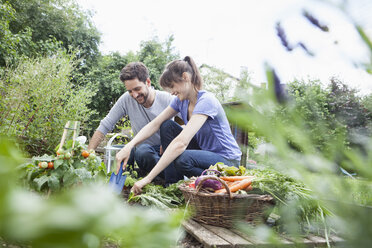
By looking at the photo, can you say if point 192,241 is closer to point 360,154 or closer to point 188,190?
point 188,190

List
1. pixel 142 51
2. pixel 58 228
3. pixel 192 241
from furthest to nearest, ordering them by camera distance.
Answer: pixel 142 51, pixel 192 241, pixel 58 228

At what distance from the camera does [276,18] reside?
0.31m

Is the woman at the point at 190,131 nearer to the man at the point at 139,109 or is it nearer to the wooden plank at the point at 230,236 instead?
the man at the point at 139,109

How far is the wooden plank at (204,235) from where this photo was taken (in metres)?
1.43

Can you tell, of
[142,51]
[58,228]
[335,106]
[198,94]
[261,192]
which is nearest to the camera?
[58,228]

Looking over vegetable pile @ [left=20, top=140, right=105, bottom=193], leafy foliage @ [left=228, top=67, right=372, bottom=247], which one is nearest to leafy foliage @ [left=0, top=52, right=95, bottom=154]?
vegetable pile @ [left=20, top=140, right=105, bottom=193]

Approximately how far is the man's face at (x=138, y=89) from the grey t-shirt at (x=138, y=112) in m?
0.17

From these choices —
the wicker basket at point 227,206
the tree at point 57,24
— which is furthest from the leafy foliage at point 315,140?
the tree at point 57,24

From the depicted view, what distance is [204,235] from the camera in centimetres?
160

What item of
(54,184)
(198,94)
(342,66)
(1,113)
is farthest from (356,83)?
(1,113)

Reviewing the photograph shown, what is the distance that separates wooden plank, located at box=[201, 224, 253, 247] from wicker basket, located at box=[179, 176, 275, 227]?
5cm

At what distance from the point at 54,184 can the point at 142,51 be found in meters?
11.1

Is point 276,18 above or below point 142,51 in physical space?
below

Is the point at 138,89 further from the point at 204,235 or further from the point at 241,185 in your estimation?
the point at 204,235
